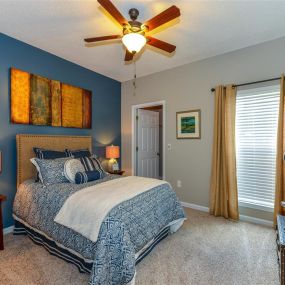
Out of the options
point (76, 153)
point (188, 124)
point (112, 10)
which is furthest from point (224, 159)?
point (112, 10)

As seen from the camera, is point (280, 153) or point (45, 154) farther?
point (45, 154)

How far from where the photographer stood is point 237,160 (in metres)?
3.11

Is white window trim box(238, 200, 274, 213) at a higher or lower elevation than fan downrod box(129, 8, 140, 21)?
lower

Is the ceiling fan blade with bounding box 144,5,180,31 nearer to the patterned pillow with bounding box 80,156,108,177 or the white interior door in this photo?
the patterned pillow with bounding box 80,156,108,177

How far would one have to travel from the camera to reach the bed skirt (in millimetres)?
1817

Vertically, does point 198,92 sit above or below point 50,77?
below

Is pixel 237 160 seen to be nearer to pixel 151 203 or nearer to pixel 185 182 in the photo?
pixel 185 182

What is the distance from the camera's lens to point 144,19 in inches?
89.9

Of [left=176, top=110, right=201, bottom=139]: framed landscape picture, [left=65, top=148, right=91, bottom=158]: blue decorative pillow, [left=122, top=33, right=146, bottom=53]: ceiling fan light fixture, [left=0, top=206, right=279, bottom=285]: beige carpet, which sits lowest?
[left=0, top=206, right=279, bottom=285]: beige carpet

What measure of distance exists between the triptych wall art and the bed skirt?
149 cm

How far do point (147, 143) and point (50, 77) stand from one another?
8.64 ft

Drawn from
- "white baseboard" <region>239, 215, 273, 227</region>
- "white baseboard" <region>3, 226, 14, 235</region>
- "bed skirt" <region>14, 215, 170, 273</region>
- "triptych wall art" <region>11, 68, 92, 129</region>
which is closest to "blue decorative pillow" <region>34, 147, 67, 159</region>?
"triptych wall art" <region>11, 68, 92, 129</region>

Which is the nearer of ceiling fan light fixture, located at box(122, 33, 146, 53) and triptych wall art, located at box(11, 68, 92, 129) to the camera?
ceiling fan light fixture, located at box(122, 33, 146, 53)

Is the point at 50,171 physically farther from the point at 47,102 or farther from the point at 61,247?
the point at 47,102
